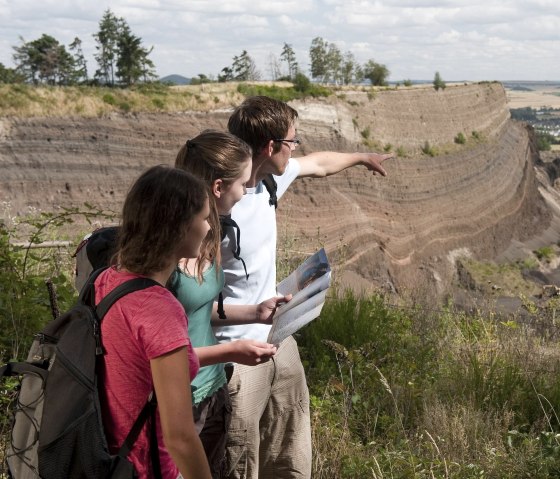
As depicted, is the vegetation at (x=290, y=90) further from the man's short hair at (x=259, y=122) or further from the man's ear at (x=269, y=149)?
the man's ear at (x=269, y=149)

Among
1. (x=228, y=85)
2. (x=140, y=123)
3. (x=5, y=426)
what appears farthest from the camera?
(x=228, y=85)

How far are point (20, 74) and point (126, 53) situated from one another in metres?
4.40

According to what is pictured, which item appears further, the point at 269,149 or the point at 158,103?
the point at 158,103

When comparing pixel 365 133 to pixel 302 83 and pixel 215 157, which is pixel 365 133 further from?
pixel 215 157

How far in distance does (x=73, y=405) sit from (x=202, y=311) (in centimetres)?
78

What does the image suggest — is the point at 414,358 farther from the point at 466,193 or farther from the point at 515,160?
the point at 515,160

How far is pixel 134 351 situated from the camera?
2129 millimetres

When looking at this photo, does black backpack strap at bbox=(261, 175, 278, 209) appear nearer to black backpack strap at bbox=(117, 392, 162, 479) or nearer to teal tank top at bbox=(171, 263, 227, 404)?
teal tank top at bbox=(171, 263, 227, 404)

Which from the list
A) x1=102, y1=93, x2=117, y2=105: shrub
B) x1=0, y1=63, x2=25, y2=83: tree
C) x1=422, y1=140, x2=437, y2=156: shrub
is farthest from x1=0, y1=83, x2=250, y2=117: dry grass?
x1=422, y1=140, x2=437, y2=156: shrub

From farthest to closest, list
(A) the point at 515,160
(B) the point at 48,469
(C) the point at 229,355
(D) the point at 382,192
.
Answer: (A) the point at 515,160 → (D) the point at 382,192 → (C) the point at 229,355 → (B) the point at 48,469

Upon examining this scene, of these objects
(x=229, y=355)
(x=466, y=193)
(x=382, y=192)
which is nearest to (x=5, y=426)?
(x=229, y=355)

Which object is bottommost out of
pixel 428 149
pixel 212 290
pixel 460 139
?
pixel 428 149

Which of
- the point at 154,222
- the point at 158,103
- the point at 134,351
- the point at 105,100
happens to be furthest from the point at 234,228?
the point at 158,103

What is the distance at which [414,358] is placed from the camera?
18.1 feet
